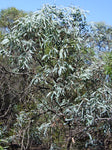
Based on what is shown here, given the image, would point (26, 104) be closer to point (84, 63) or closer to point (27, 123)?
point (27, 123)

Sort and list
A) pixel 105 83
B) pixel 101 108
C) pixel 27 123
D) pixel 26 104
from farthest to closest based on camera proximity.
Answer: pixel 26 104 → pixel 27 123 → pixel 105 83 → pixel 101 108

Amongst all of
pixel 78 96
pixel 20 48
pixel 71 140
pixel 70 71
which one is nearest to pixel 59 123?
pixel 71 140

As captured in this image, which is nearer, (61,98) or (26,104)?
(61,98)

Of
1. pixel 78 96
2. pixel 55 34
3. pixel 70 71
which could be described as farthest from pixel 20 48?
pixel 78 96

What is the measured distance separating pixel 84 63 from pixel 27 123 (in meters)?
1.58

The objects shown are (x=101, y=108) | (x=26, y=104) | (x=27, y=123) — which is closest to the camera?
(x=101, y=108)

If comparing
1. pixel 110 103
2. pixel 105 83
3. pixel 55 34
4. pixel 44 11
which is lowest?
pixel 110 103

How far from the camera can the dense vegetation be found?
3.92m

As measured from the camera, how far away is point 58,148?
13.9 ft

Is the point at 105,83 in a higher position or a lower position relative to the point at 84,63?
lower

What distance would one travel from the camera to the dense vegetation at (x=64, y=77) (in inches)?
154

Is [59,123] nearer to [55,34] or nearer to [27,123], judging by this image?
[27,123]

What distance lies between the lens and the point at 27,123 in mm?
4449

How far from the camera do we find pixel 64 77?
4.29m
